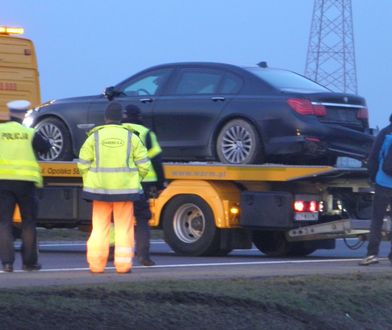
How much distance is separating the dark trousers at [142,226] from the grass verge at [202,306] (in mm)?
2299

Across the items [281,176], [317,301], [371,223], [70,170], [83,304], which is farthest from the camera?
[70,170]

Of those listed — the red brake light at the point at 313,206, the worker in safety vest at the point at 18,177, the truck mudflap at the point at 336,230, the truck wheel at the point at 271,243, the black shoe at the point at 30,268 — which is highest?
the worker in safety vest at the point at 18,177

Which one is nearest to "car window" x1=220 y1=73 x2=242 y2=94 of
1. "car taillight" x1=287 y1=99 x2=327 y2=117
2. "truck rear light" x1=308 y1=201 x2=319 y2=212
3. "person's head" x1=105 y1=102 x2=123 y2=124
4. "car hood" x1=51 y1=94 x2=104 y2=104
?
"car taillight" x1=287 y1=99 x2=327 y2=117

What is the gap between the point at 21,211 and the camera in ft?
41.8

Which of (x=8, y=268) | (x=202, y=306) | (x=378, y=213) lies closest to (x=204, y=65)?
(x=378, y=213)

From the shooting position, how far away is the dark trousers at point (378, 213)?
1447 centimetres

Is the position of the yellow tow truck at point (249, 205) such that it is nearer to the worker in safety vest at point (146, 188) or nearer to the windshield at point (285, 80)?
the windshield at point (285, 80)

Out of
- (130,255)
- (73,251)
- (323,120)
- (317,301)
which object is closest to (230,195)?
(323,120)

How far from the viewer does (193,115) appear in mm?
16156

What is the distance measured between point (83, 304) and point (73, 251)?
9.17 metres

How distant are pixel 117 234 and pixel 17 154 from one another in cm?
131

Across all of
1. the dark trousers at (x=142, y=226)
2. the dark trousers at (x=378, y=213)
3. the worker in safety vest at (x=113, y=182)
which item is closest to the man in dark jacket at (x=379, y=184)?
the dark trousers at (x=378, y=213)

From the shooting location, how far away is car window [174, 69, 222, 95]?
1639 cm

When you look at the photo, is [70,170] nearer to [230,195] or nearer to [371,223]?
[230,195]
